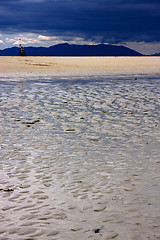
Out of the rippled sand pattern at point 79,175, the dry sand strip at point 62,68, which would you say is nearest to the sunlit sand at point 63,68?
the dry sand strip at point 62,68

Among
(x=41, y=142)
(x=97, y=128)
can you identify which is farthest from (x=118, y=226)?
(x=97, y=128)

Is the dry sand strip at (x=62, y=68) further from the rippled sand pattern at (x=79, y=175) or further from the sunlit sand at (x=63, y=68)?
the rippled sand pattern at (x=79, y=175)

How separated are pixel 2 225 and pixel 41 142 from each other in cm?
→ 373

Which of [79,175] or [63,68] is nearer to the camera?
[79,175]

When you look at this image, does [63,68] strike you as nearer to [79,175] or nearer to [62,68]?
→ [62,68]

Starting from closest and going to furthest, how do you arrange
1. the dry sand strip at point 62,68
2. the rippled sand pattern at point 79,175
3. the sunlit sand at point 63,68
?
the rippled sand pattern at point 79,175, the dry sand strip at point 62,68, the sunlit sand at point 63,68

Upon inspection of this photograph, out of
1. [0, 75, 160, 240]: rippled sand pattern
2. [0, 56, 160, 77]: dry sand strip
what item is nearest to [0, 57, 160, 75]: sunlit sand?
[0, 56, 160, 77]: dry sand strip

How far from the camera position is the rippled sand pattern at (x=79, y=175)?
394 cm

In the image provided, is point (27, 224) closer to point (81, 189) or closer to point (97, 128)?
point (81, 189)

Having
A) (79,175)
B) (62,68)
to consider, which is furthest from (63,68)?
(79,175)

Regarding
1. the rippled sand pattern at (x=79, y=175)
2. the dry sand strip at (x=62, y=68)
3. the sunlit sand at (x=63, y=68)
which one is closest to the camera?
the rippled sand pattern at (x=79, y=175)

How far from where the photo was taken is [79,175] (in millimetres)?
5598

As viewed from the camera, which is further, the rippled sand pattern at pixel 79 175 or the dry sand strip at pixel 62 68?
the dry sand strip at pixel 62 68

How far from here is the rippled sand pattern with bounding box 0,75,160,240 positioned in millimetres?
3936
